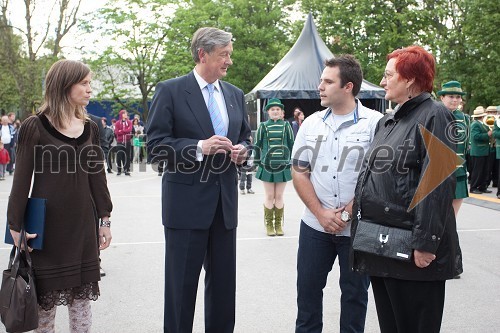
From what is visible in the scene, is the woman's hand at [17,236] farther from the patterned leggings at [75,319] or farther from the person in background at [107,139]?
the person in background at [107,139]

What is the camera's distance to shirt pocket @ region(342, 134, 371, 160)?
3.86m

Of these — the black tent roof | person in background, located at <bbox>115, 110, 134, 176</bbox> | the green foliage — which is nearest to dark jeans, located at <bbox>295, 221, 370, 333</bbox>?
the black tent roof

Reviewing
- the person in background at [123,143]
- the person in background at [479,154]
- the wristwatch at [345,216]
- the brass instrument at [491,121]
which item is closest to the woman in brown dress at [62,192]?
the wristwatch at [345,216]

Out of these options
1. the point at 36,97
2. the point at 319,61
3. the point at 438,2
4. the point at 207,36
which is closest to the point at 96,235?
the point at 207,36

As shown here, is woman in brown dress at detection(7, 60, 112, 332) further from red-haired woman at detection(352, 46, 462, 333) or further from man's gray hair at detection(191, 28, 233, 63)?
red-haired woman at detection(352, 46, 462, 333)

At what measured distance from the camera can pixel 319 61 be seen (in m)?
19.9

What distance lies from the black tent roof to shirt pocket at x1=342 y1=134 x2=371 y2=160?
14.1 meters

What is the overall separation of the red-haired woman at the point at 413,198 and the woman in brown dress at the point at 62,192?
165cm

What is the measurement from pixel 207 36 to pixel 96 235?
1478mm

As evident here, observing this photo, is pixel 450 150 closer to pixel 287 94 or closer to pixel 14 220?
pixel 14 220

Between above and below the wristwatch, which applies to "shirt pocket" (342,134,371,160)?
above

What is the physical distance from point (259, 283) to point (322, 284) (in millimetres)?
2199

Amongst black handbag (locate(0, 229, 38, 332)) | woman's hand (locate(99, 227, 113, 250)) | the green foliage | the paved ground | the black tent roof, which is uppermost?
the green foliage

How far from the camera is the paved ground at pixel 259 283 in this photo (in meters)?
4.84
